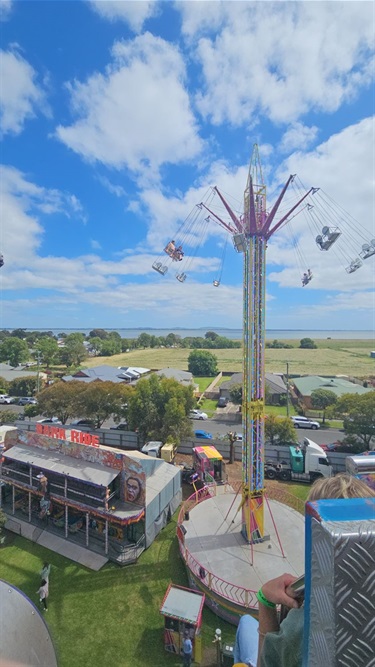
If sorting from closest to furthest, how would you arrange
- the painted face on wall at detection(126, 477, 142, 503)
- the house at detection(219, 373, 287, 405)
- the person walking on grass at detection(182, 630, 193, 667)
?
the person walking on grass at detection(182, 630, 193, 667) → the painted face on wall at detection(126, 477, 142, 503) → the house at detection(219, 373, 287, 405)

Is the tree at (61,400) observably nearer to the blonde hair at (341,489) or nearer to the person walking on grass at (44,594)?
the person walking on grass at (44,594)

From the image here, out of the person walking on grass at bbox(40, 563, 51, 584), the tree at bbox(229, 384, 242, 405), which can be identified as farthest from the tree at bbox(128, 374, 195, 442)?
the tree at bbox(229, 384, 242, 405)

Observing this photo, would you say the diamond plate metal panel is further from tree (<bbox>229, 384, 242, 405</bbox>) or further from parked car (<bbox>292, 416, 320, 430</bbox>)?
tree (<bbox>229, 384, 242, 405</bbox>)

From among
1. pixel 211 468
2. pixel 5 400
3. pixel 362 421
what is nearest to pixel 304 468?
pixel 211 468

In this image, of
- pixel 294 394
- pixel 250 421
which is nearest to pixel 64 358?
pixel 294 394

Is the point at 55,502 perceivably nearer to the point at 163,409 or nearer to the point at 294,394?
the point at 163,409
